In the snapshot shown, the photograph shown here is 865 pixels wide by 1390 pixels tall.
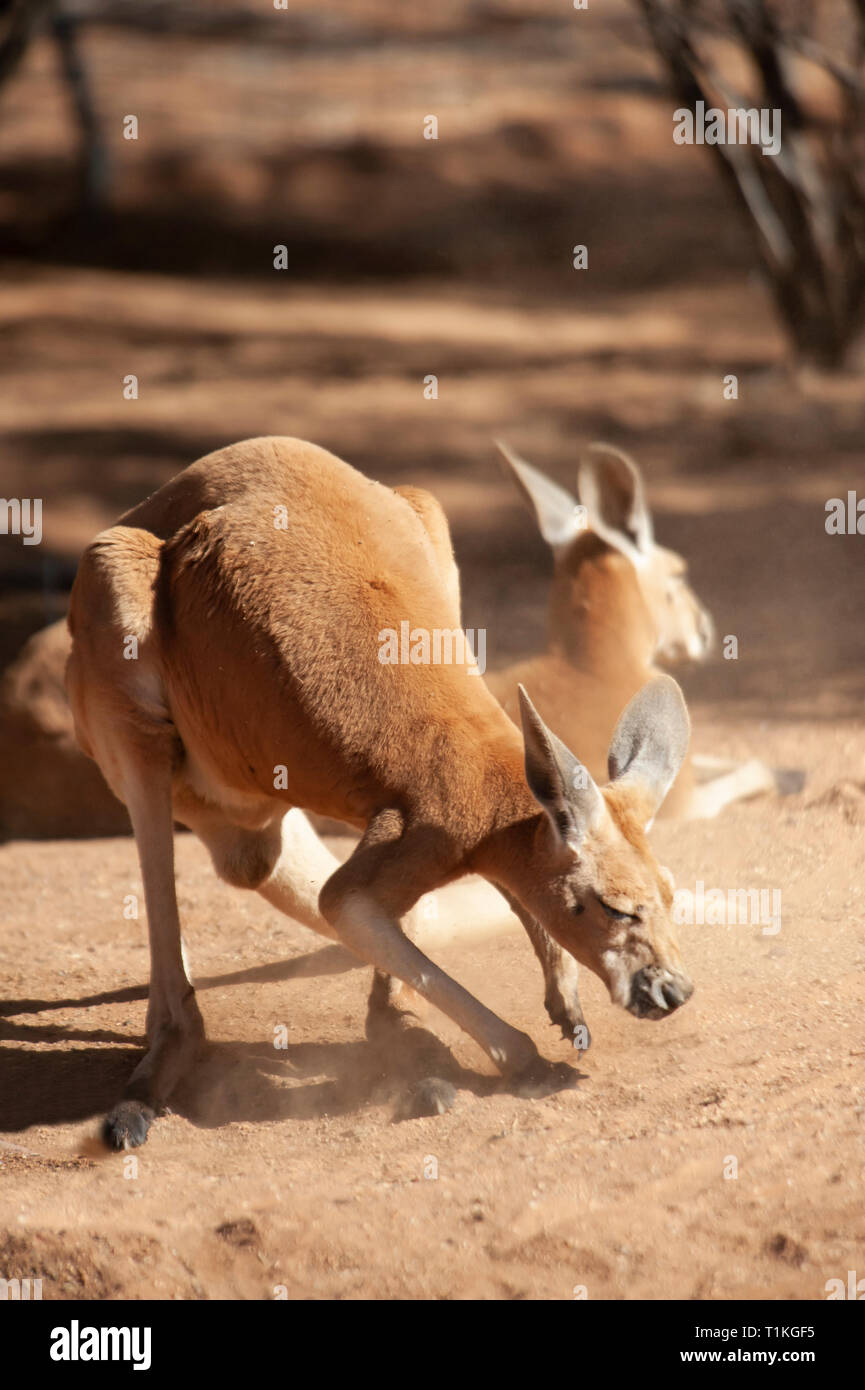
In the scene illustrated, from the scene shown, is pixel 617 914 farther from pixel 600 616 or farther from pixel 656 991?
pixel 600 616

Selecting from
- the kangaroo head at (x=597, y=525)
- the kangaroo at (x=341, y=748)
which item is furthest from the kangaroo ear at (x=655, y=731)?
the kangaroo head at (x=597, y=525)

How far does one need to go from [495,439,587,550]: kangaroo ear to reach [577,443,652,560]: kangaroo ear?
2.8 inches

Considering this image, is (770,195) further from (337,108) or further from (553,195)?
(337,108)

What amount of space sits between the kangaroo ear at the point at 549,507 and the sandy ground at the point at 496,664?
1130 millimetres

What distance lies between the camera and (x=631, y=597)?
5.47m

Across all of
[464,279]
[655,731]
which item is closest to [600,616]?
[655,731]

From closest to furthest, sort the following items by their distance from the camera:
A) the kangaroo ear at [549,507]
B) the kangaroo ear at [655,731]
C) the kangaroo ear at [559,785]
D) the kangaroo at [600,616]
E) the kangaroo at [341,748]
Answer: the kangaroo ear at [559,785]
the kangaroo at [341,748]
the kangaroo ear at [655,731]
the kangaroo at [600,616]
the kangaroo ear at [549,507]

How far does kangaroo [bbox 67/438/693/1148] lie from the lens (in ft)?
10.9

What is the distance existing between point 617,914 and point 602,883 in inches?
2.8

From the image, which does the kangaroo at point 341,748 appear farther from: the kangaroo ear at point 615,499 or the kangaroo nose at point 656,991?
the kangaroo ear at point 615,499

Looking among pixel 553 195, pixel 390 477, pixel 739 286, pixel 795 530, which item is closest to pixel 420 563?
pixel 795 530

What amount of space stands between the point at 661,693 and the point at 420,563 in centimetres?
74

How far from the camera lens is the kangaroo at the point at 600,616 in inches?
205

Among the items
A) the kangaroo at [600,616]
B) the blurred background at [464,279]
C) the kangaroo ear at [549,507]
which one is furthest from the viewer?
the blurred background at [464,279]
